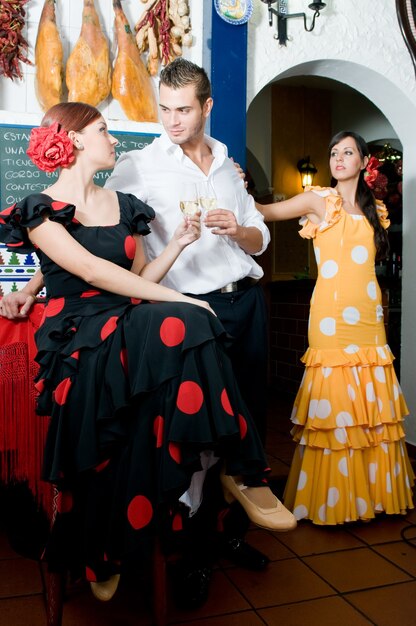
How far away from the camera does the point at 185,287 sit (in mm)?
2143

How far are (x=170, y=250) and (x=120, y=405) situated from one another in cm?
63

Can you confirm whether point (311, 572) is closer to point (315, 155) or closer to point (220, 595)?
point (220, 595)

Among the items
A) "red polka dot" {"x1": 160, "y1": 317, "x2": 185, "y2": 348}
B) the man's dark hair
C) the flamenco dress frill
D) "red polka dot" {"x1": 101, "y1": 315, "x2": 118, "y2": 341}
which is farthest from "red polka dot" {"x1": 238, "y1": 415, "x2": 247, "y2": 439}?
the man's dark hair

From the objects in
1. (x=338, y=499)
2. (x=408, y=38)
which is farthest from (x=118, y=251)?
(x=408, y=38)

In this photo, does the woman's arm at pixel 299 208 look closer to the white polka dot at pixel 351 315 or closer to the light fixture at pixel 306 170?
the white polka dot at pixel 351 315

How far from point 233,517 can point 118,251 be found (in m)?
1.17

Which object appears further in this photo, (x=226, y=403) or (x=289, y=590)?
(x=289, y=590)

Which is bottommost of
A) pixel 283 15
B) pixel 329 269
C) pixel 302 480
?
pixel 302 480

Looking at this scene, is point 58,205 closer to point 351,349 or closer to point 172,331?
point 172,331

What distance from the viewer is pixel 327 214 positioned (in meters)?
2.85

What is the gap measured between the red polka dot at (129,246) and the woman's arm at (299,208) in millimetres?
1152

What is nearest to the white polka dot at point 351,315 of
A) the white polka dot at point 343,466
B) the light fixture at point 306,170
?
the white polka dot at point 343,466

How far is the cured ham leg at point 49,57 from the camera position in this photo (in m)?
2.84

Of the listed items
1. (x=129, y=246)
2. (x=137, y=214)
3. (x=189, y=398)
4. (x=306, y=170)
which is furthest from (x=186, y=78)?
(x=306, y=170)
